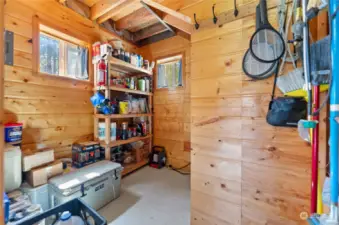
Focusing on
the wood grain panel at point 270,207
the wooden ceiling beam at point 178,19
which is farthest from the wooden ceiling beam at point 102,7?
the wood grain panel at point 270,207

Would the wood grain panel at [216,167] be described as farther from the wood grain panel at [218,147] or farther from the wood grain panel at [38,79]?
the wood grain panel at [38,79]

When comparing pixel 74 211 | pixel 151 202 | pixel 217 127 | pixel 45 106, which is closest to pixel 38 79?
pixel 45 106

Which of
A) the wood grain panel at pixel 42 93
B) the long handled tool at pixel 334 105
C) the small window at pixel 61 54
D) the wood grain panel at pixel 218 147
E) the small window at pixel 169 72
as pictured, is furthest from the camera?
the small window at pixel 169 72

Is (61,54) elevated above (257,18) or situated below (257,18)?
above

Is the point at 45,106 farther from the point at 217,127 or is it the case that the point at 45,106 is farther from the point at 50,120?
the point at 217,127

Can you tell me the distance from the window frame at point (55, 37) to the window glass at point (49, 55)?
0.07 metres

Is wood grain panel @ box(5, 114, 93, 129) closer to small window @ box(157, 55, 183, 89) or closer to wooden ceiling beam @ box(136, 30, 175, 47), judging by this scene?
small window @ box(157, 55, 183, 89)

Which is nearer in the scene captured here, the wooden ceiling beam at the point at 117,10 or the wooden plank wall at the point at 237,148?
the wooden plank wall at the point at 237,148

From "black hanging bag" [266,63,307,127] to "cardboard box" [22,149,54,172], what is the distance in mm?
2034

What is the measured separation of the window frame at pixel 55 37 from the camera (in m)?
1.86

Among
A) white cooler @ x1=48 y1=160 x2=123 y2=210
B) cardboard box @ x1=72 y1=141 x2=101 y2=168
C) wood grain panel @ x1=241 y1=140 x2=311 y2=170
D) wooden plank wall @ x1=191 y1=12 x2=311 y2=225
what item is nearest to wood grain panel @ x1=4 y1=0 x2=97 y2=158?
cardboard box @ x1=72 y1=141 x2=101 y2=168

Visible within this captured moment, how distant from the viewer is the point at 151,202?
1.89 metres

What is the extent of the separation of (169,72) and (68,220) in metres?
2.68

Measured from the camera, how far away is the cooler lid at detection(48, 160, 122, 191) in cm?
151
